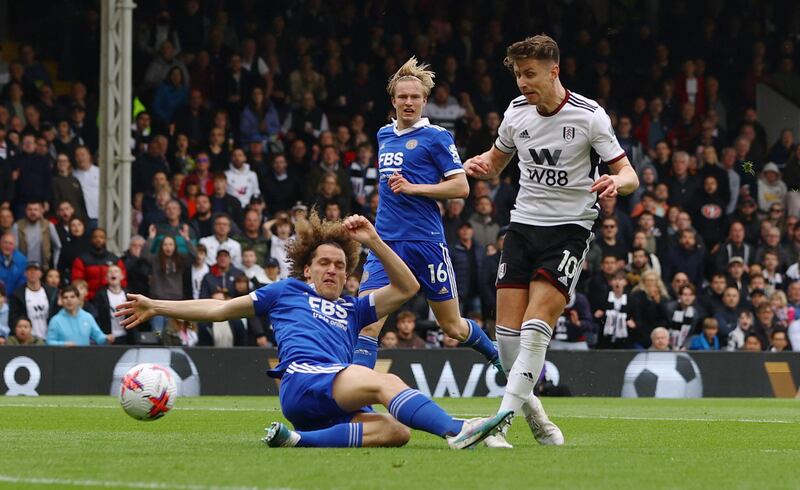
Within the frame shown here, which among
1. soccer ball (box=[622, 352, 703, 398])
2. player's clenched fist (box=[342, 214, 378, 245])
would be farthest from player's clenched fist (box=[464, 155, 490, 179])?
soccer ball (box=[622, 352, 703, 398])

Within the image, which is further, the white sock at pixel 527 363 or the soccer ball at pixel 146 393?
the soccer ball at pixel 146 393

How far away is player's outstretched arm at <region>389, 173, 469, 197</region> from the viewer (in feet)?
31.4

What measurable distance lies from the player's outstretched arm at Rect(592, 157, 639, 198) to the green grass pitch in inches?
57.0

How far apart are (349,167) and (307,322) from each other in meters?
12.6

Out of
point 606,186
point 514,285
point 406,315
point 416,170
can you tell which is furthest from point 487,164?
point 406,315

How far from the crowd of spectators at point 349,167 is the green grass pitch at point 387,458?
6.29 m

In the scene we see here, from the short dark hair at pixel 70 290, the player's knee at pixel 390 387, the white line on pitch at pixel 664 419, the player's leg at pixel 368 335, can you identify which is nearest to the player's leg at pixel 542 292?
the player's knee at pixel 390 387

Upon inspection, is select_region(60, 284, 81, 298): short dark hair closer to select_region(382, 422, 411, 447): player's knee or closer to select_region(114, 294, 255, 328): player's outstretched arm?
select_region(114, 294, 255, 328): player's outstretched arm

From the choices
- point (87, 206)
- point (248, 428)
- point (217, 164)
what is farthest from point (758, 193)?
point (248, 428)

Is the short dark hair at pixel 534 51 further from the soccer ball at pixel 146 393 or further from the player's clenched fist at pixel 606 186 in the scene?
the soccer ball at pixel 146 393

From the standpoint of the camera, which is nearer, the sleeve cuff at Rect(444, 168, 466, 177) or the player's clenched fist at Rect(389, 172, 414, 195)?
the player's clenched fist at Rect(389, 172, 414, 195)

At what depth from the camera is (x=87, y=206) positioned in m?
19.0

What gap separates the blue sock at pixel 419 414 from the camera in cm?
761

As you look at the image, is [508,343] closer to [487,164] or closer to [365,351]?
[487,164]
